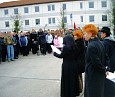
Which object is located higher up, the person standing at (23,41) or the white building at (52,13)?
the white building at (52,13)

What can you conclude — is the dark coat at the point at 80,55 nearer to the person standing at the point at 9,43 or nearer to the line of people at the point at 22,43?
the line of people at the point at 22,43

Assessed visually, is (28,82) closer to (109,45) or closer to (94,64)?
(109,45)

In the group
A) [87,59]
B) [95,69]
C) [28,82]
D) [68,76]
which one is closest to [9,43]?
[28,82]

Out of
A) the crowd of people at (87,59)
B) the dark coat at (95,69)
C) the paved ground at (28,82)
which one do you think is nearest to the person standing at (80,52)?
the crowd of people at (87,59)

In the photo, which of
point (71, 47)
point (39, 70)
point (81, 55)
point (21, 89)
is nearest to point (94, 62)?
point (71, 47)

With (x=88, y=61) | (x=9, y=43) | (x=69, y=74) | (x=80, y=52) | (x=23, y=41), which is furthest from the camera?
(x=23, y=41)

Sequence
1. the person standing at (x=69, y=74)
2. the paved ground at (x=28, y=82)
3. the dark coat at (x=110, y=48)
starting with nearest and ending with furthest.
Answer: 1. the dark coat at (x=110, y=48)
2. the person standing at (x=69, y=74)
3. the paved ground at (x=28, y=82)

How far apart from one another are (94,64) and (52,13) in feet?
205

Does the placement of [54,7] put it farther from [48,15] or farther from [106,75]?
[106,75]

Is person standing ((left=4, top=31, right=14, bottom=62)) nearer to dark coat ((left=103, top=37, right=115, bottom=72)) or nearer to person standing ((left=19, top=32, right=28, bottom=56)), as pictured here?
person standing ((left=19, top=32, right=28, bottom=56))

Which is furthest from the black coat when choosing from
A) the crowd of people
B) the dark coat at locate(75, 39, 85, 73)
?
the dark coat at locate(75, 39, 85, 73)

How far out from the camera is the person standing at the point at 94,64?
524 cm

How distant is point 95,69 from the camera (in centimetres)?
532

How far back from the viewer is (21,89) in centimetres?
892
